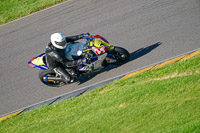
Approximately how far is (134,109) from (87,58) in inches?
106

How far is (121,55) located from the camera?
442 inches

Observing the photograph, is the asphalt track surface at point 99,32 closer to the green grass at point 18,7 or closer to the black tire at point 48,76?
the black tire at point 48,76

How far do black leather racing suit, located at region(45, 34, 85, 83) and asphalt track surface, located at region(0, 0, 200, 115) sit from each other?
0.67m

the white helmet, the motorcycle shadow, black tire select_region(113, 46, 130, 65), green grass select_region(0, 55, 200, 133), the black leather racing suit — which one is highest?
the white helmet

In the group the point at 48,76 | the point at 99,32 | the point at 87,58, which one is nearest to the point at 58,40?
the point at 87,58

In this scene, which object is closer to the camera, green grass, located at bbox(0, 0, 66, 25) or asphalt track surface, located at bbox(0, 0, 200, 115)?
asphalt track surface, located at bbox(0, 0, 200, 115)

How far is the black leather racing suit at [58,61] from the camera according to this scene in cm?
1081

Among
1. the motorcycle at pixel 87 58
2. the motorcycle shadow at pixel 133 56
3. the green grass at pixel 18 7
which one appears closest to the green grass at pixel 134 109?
the motorcycle at pixel 87 58

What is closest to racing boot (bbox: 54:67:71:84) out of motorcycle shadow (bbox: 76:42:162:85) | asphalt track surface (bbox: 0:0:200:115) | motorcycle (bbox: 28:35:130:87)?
motorcycle (bbox: 28:35:130:87)

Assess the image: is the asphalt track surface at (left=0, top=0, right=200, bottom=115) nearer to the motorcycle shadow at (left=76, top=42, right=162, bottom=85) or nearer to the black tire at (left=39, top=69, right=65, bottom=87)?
the motorcycle shadow at (left=76, top=42, right=162, bottom=85)

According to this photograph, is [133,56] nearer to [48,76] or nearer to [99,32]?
[99,32]

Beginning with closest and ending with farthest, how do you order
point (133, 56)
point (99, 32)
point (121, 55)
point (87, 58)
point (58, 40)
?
point (58, 40), point (87, 58), point (121, 55), point (133, 56), point (99, 32)

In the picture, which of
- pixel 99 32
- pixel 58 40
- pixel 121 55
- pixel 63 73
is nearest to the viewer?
pixel 58 40

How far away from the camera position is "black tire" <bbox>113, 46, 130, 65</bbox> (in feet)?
36.2
